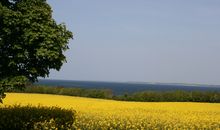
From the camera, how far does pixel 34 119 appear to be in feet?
69.3

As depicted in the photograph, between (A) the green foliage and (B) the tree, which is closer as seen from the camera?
(B) the tree

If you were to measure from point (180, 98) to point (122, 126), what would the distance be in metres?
34.1

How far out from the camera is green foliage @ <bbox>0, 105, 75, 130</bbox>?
20.3m

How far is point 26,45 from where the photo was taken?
19516 mm

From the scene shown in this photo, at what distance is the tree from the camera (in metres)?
19.2

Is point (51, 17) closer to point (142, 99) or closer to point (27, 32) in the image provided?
point (27, 32)

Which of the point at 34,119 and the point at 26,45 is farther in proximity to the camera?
the point at 34,119

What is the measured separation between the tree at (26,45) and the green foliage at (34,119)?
1.39 meters

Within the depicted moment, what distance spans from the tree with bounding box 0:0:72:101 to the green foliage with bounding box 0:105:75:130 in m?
1.39

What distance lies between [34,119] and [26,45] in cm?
355

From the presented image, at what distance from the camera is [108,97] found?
5922cm

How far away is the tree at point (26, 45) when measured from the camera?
19156 mm

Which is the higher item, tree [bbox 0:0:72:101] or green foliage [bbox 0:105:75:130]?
tree [bbox 0:0:72:101]

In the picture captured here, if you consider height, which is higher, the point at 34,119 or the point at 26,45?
the point at 26,45
